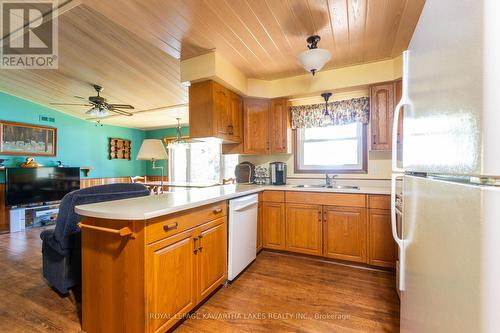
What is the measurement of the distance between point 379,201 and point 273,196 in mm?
1207

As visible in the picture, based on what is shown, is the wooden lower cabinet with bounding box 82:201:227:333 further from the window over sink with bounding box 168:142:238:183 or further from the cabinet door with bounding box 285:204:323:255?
the window over sink with bounding box 168:142:238:183

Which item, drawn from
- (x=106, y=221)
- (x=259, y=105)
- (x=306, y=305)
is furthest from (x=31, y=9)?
(x=306, y=305)

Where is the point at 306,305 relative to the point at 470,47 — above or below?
below

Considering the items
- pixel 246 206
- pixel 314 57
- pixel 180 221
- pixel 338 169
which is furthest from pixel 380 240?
pixel 180 221

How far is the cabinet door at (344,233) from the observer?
2588mm

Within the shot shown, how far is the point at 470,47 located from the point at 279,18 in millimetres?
1841

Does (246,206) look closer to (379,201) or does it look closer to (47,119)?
(379,201)

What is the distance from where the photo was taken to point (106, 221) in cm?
142

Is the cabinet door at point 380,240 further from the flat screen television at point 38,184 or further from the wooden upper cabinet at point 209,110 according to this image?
the flat screen television at point 38,184

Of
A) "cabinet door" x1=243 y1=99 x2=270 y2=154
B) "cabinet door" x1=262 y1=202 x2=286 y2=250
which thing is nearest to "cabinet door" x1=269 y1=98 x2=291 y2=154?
"cabinet door" x1=243 y1=99 x2=270 y2=154

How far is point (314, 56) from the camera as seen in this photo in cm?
218

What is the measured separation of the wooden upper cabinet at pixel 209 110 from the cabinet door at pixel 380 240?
199 centimetres

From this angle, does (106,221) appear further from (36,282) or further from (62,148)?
(62,148)

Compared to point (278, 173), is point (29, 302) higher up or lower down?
lower down
